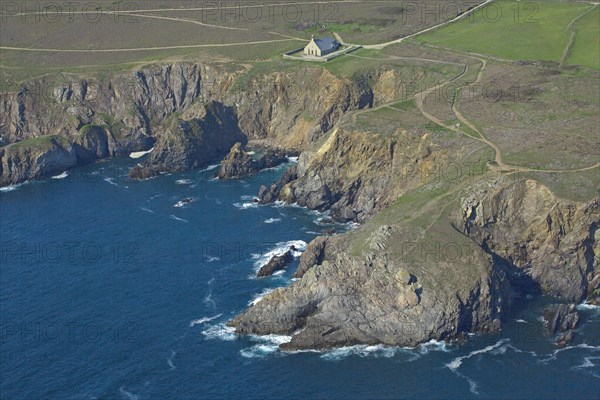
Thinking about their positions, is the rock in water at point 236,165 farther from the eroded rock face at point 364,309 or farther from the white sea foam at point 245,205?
the eroded rock face at point 364,309

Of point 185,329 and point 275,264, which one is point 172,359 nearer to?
point 185,329

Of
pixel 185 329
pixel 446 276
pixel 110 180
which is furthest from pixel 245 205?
pixel 446 276

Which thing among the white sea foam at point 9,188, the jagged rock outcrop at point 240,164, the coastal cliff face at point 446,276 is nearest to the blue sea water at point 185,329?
the coastal cliff face at point 446,276

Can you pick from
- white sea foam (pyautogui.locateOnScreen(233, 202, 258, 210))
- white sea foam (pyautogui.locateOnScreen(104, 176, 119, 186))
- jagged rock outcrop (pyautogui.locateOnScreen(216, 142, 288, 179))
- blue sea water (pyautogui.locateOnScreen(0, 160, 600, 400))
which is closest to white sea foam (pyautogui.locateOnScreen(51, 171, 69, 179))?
white sea foam (pyautogui.locateOnScreen(104, 176, 119, 186))

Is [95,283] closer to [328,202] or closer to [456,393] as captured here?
[328,202]

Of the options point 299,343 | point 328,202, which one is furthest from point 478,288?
point 328,202

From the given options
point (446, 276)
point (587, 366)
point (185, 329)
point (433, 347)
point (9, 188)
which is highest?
point (446, 276)
